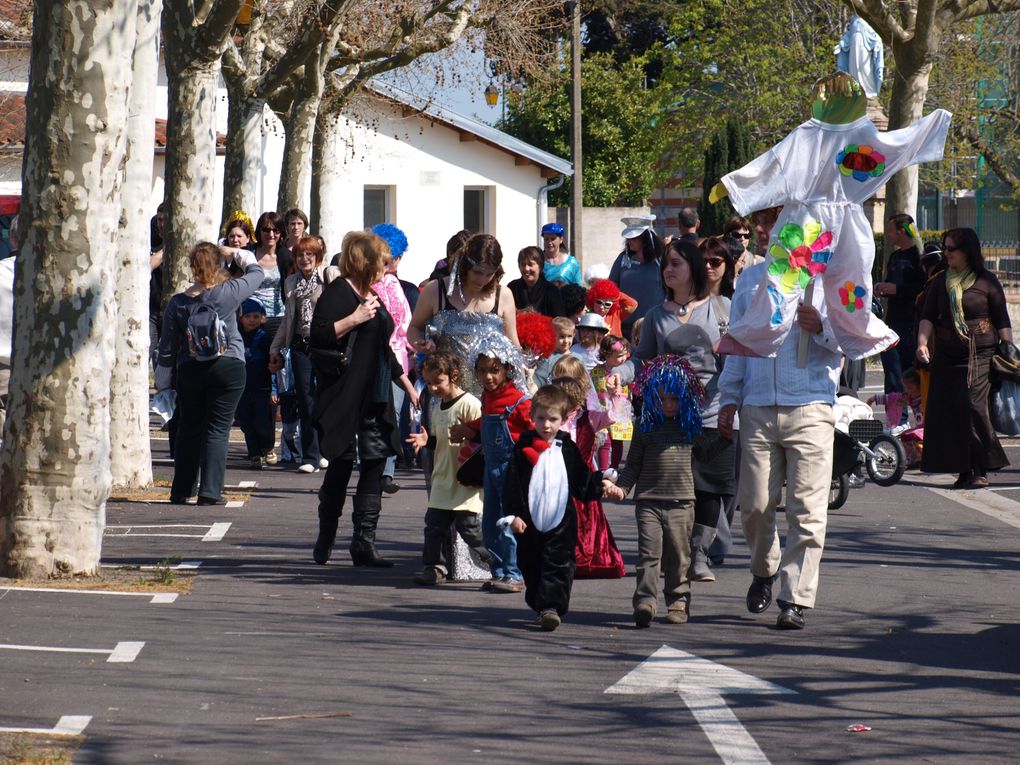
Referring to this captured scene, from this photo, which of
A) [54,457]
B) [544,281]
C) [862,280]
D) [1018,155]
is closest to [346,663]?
[54,457]

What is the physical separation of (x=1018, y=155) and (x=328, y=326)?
40.8 metres

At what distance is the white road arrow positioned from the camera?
224 inches

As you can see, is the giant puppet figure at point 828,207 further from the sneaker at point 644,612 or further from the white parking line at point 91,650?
the white parking line at point 91,650

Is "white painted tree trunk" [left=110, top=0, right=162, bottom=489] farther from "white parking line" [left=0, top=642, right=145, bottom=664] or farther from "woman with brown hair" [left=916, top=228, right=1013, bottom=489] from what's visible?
"woman with brown hair" [left=916, top=228, right=1013, bottom=489]

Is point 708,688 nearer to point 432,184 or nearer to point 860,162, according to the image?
point 860,162

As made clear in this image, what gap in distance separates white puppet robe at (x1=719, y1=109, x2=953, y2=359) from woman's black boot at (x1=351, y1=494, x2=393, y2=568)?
7.99ft

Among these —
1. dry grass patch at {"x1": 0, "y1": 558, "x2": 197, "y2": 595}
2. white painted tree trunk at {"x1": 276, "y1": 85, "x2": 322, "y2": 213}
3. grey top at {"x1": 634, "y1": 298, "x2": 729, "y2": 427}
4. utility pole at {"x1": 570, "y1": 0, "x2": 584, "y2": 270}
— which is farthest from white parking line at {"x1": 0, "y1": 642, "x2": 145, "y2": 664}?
utility pole at {"x1": 570, "y1": 0, "x2": 584, "y2": 270}

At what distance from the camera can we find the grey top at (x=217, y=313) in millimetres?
11328

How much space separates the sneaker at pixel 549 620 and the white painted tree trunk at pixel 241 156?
37.2ft

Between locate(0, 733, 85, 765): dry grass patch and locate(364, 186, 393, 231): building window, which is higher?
locate(364, 186, 393, 231): building window

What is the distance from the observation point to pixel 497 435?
846cm

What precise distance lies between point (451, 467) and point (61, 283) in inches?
85.1

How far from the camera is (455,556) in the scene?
8922mm

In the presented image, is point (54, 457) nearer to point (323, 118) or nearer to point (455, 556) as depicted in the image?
point (455, 556)
